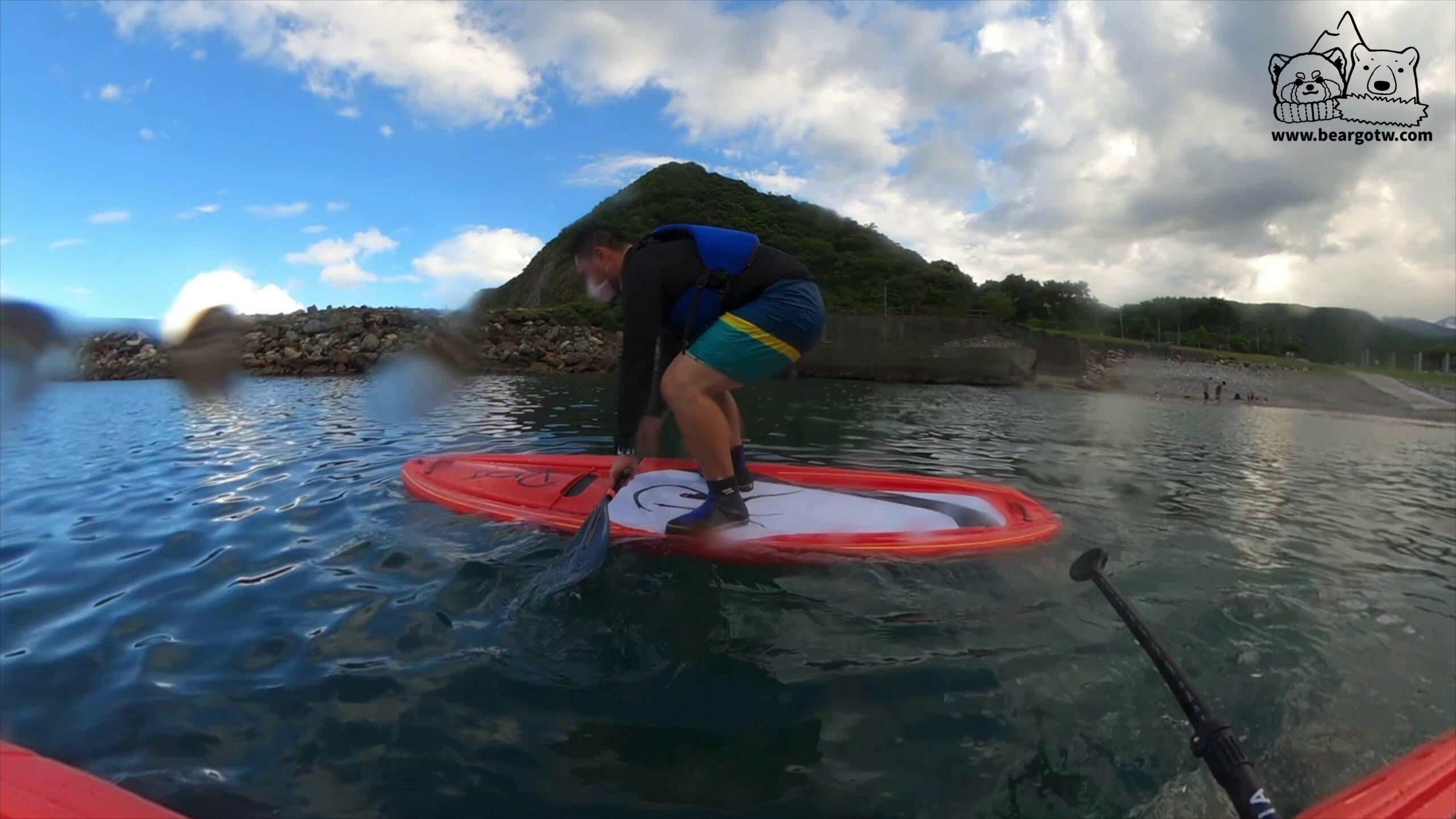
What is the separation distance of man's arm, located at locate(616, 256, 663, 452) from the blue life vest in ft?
0.70

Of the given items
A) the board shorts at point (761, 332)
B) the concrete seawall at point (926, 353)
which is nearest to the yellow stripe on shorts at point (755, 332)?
the board shorts at point (761, 332)

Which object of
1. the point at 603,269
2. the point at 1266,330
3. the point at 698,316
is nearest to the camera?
the point at 698,316

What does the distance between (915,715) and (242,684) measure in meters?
2.80


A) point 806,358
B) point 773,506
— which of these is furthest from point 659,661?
point 806,358

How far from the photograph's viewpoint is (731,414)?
16.2 feet

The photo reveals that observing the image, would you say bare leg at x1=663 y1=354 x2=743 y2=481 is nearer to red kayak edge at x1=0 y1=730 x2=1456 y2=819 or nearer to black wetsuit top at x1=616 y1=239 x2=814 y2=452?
black wetsuit top at x1=616 y1=239 x2=814 y2=452

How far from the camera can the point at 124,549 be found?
4.54 metres

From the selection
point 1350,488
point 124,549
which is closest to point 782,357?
point 124,549

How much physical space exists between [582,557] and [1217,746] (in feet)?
9.64

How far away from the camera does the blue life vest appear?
397cm

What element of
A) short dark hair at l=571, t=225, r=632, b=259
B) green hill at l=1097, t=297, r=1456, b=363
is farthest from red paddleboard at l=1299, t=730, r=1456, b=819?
green hill at l=1097, t=297, r=1456, b=363

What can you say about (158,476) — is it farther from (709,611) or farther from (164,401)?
Result: (164,401)

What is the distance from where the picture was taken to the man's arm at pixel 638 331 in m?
3.83

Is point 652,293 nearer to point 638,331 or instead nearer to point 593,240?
point 638,331
